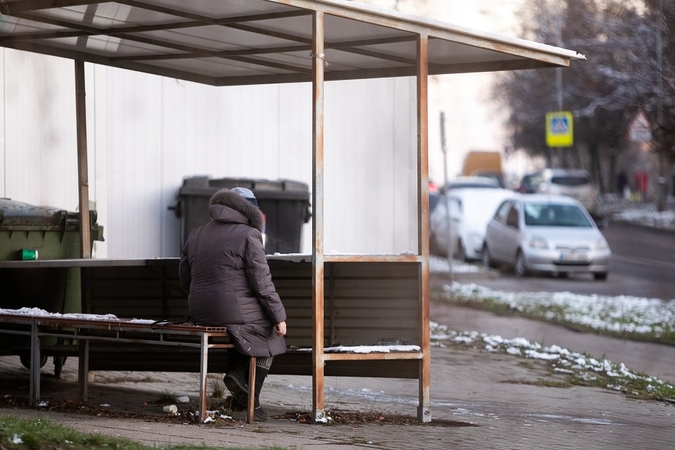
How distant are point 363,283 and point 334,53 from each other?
1.77 metres

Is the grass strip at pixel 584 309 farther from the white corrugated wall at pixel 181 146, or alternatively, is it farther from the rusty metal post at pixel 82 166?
the rusty metal post at pixel 82 166

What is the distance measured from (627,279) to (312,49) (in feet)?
52.7

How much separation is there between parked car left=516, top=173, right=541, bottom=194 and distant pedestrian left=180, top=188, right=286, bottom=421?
3816cm

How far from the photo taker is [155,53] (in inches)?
366

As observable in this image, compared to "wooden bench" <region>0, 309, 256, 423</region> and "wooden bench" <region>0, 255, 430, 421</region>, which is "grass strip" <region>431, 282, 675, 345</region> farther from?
"wooden bench" <region>0, 309, 256, 423</region>

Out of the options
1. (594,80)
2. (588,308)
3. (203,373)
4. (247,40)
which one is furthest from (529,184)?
(203,373)

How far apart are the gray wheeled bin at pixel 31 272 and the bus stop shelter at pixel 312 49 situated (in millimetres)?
326

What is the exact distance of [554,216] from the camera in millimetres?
22312

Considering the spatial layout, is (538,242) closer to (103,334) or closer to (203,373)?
(103,334)

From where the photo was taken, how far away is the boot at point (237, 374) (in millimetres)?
7559

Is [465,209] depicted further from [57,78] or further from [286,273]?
[286,273]

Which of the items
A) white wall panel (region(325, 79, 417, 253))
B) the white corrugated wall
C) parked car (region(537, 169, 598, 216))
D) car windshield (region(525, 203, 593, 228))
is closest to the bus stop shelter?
the white corrugated wall

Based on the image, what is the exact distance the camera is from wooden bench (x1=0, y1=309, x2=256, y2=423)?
7199 mm

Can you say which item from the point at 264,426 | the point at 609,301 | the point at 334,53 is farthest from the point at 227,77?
the point at 609,301
